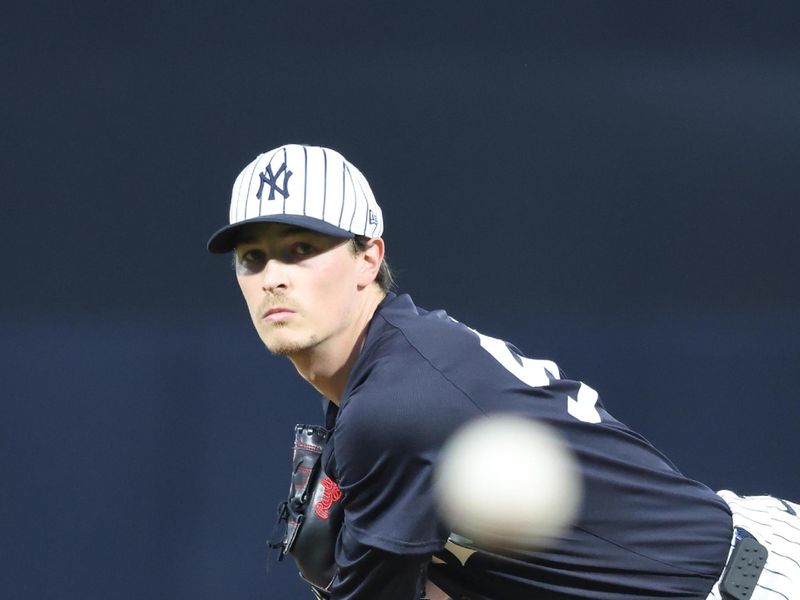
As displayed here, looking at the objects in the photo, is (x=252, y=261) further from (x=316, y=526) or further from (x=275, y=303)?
(x=316, y=526)

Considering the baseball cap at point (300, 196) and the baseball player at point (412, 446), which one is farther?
the baseball cap at point (300, 196)

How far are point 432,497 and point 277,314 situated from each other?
39 cm

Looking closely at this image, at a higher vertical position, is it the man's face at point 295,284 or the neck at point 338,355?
the man's face at point 295,284

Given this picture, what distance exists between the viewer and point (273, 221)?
1.85 metres

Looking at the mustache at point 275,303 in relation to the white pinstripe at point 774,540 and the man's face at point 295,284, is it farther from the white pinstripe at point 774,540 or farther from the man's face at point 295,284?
the white pinstripe at point 774,540

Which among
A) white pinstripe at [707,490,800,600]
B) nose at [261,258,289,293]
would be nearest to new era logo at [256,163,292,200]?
nose at [261,258,289,293]

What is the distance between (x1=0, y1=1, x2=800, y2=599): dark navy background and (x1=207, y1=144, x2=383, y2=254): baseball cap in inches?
52.4

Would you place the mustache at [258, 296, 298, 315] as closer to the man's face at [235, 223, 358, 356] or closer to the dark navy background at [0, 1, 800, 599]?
the man's face at [235, 223, 358, 356]

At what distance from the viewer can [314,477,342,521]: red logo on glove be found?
199 centimetres

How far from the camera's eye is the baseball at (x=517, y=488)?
1722mm

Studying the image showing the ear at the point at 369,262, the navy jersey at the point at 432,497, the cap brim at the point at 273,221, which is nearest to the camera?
the navy jersey at the point at 432,497

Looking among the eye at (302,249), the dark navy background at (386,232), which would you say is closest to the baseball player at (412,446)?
the eye at (302,249)

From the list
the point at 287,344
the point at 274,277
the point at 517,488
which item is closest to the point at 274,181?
the point at 274,277

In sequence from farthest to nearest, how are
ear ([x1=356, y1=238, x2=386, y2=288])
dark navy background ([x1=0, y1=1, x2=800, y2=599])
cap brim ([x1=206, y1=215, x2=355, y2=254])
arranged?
dark navy background ([x1=0, y1=1, x2=800, y2=599]) < ear ([x1=356, y1=238, x2=386, y2=288]) < cap brim ([x1=206, y1=215, x2=355, y2=254])
